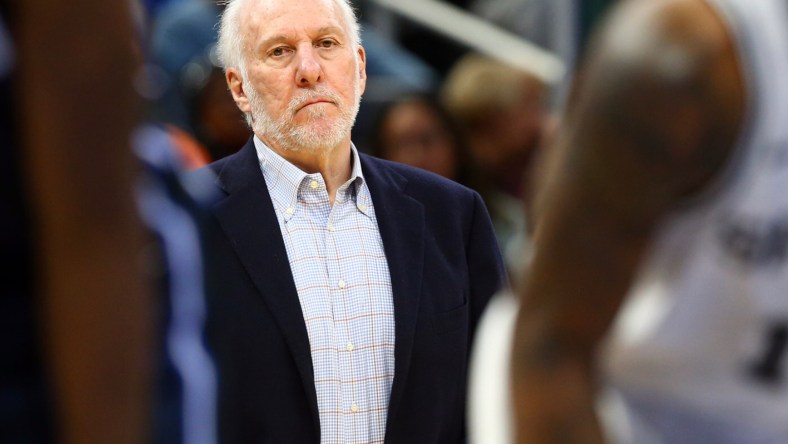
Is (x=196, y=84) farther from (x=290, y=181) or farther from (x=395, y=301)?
(x=395, y=301)

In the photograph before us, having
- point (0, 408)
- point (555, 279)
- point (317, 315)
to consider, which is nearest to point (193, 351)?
point (0, 408)

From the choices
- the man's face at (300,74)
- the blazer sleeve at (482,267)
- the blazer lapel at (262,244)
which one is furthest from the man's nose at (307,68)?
the blazer sleeve at (482,267)

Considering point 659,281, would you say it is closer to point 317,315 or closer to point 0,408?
point 0,408

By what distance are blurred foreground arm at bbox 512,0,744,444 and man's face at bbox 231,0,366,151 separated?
203cm

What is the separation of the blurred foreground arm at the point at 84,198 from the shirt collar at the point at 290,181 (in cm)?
218

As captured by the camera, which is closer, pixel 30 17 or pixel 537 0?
pixel 30 17

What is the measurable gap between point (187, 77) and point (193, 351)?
4485mm

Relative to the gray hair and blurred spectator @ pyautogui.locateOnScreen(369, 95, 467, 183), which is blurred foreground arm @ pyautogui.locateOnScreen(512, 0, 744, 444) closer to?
the gray hair

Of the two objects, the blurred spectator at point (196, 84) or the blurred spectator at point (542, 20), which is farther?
the blurred spectator at point (542, 20)

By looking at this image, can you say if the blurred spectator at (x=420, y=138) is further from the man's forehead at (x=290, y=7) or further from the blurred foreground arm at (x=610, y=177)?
the blurred foreground arm at (x=610, y=177)

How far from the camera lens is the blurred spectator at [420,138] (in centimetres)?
672

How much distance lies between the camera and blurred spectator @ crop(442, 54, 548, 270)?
7156 mm

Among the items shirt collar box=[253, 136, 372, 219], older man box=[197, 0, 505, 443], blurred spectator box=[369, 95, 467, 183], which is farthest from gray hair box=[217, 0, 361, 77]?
blurred spectator box=[369, 95, 467, 183]

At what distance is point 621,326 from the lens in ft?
7.58
